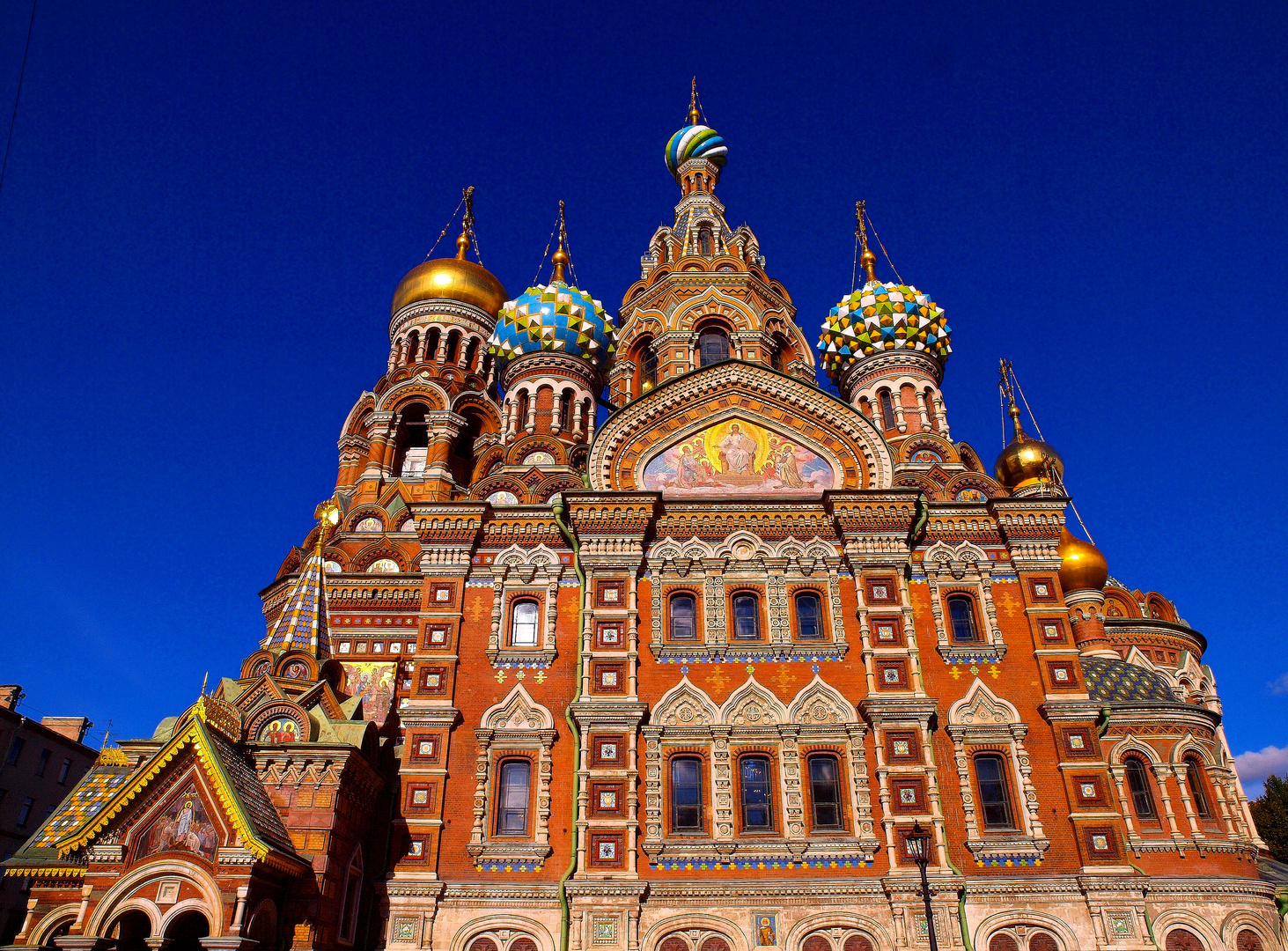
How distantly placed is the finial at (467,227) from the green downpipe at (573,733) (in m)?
15.8

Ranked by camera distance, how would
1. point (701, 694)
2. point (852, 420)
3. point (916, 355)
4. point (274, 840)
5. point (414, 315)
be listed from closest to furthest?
point (274, 840) < point (701, 694) < point (852, 420) < point (916, 355) < point (414, 315)

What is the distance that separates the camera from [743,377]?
1817 centimetres

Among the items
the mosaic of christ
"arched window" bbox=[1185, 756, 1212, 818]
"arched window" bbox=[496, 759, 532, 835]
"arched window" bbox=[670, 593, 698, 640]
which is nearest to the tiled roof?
"arched window" bbox=[1185, 756, 1212, 818]

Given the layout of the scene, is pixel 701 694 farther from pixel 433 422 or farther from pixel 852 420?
pixel 433 422

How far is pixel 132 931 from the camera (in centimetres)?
1209

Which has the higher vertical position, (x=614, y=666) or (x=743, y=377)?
(x=743, y=377)

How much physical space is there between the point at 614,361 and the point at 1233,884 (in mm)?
15476

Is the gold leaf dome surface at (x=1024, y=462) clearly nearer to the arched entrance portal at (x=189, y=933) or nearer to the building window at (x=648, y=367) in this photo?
the building window at (x=648, y=367)

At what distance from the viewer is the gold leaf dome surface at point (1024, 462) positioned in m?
24.6

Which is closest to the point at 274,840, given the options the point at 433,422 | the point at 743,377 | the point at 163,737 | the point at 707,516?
the point at 163,737

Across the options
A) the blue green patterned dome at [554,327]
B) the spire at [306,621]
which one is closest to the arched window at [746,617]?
the spire at [306,621]

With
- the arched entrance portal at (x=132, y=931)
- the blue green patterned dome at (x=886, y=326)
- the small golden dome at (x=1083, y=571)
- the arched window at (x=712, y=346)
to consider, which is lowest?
the arched entrance portal at (x=132, y=931)

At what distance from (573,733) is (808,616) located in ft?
14.0

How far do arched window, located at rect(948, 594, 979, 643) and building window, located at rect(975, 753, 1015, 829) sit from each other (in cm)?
193
